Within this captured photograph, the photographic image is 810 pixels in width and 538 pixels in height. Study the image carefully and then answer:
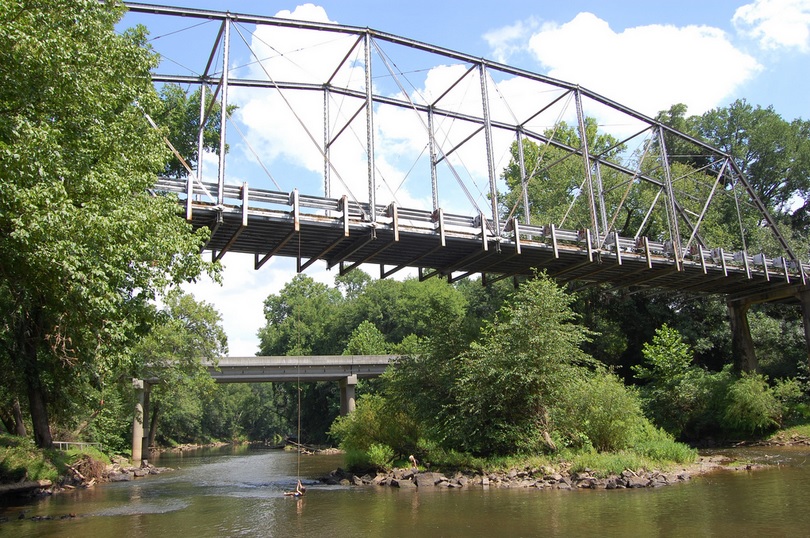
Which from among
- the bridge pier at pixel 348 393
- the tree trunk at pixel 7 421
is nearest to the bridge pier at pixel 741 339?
the bridge pier at pixel 348 393

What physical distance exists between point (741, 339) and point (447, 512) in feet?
114

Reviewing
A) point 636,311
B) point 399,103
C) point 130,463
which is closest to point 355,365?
point 130,463

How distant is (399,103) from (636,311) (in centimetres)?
2850

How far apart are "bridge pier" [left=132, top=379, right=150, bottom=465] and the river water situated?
76.2 ft

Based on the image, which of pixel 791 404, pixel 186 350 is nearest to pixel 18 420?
pixel 186 350

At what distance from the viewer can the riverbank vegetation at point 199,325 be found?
14734 mm

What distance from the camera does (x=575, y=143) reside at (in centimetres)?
6475

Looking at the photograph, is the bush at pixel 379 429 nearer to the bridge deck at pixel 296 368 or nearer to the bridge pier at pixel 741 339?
the bridge deck at pixel 296 368

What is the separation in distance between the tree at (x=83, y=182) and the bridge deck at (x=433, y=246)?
16.9ft

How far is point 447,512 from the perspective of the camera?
18578mm

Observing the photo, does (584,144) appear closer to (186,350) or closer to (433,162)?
(433,162)

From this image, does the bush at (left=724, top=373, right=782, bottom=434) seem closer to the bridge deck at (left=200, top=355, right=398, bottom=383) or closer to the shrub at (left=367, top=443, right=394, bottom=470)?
Answer: the shrub at (left=367, top=443, right=394, bottom=470)

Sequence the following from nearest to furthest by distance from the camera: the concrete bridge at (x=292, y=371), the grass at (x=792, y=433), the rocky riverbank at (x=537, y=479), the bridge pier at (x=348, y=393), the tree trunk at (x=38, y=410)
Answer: the rocky riverbank at (x=537, y=479) < the tree trunk at (x=38, y=410) < the grass at (x=792, y=433) < the concrete bridge at (x=292, y=371) < the bridge pier at (x=348, y=393)

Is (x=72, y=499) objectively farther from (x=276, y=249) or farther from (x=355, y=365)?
(x=355, y=365)
